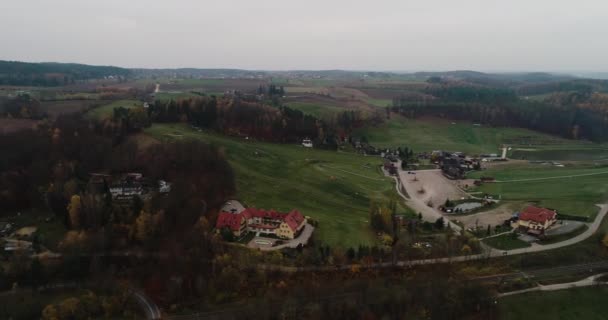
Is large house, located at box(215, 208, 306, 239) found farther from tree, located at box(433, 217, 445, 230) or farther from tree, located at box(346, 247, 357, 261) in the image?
tree, located at box(433, 217, 445, 230)

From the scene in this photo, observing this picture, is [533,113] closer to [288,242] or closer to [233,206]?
[233,206]

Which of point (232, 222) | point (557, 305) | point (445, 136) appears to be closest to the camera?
point (557, 305)

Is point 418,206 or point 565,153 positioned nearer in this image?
point 418,206

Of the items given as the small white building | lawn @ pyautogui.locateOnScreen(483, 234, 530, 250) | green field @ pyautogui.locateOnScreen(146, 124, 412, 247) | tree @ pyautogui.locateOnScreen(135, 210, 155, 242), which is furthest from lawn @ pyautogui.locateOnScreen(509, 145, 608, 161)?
tree @ pyautogui.locateOnScreen(135, 210, 155, 242)

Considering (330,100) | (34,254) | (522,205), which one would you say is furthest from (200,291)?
(330,100)

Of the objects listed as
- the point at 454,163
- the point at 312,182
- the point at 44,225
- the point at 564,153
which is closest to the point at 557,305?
the point at 312,182

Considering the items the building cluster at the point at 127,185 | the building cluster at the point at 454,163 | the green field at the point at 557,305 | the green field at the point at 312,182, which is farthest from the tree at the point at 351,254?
the building cluster at the point at 454,163
